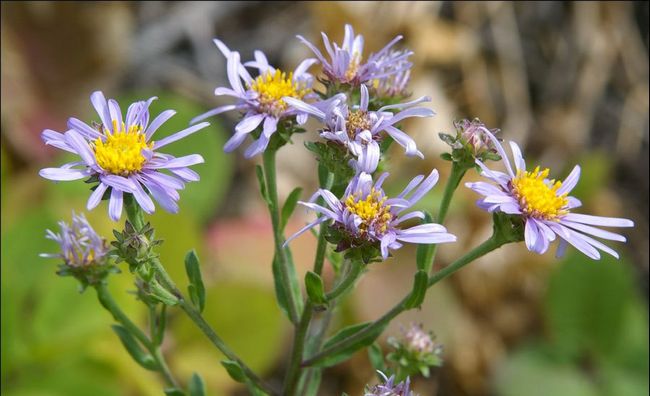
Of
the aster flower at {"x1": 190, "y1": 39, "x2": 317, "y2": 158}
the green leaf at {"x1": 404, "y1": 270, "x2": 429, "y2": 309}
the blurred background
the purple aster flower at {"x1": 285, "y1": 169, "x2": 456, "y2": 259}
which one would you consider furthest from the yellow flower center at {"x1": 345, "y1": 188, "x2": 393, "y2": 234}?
the blurred background

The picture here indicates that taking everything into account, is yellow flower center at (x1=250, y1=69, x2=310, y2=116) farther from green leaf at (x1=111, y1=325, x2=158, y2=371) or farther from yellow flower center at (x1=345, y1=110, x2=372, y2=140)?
green leaf at (x1=111, y1=325, x2=158, y2=371)

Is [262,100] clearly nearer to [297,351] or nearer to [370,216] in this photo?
[370,216]

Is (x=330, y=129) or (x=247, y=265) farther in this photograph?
(x=247, y=265)

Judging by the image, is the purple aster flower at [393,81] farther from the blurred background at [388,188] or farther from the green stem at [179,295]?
the blurred background at [388,188]

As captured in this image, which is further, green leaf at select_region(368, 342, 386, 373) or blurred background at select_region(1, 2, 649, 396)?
blurred background at select_region(1, 2, 649, 396)

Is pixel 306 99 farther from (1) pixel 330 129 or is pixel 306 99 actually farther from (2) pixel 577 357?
(2) pixel 577 357

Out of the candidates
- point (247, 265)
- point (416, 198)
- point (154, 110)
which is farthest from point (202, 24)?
point (416, 198)

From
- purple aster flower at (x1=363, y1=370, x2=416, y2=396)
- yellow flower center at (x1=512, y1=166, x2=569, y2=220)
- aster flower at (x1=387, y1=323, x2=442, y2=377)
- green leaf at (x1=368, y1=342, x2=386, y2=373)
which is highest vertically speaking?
yellow flower center at (x1=512, y1=166, x2=569, y2=220)

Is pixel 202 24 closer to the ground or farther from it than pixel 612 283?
farther from it
